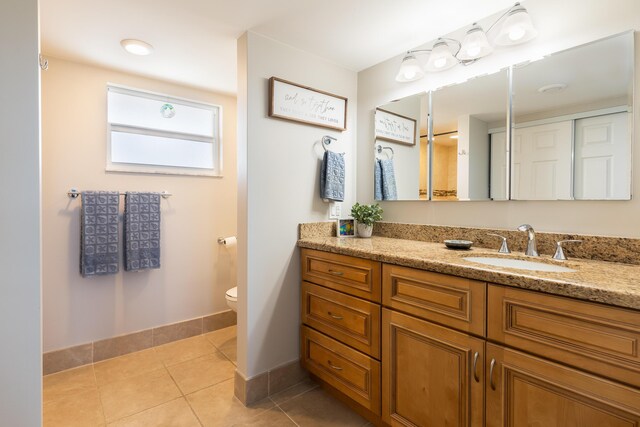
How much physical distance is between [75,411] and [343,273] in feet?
5.61

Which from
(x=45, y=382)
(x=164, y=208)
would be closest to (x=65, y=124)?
(x=164, y=208)

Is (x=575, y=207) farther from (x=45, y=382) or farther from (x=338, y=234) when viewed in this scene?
(x=45, y=382)

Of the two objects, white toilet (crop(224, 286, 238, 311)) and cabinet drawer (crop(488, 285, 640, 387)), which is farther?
white toilet (crop(224, 286, 238, 311))

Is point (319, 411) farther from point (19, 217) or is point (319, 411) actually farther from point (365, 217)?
point (19, 217)

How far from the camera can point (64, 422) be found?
1.68 m

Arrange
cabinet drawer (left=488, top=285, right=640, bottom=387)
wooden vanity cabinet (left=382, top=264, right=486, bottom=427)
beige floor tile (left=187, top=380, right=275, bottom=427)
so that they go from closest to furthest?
1. cabinet drawer (left=488, top=285, right=640, bottom=387)
2. wooden vanity cabinet (left=382, top=264, right=486, bottom=427)
3. beige floor tile (left=187, top=380, right=275, bottom=427)

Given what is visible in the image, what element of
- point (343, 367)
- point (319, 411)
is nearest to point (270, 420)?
point (319, 411)

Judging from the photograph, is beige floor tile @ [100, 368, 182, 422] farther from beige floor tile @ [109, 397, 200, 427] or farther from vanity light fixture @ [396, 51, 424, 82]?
vanity light fixture @ [396, 51, 424, 82]

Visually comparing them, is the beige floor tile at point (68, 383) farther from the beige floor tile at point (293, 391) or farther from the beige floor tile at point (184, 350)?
the beige floor tile at point (293, 391)

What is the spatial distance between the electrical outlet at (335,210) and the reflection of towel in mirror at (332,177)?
86 mm

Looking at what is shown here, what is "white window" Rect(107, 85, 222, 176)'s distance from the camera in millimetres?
2408

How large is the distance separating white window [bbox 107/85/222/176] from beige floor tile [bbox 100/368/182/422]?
4.97 feet

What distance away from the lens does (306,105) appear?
2092 millimetres

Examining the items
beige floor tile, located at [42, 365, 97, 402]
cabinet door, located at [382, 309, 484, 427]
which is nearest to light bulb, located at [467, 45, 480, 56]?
cabinet door, located at [382, 309, 484, 427]
